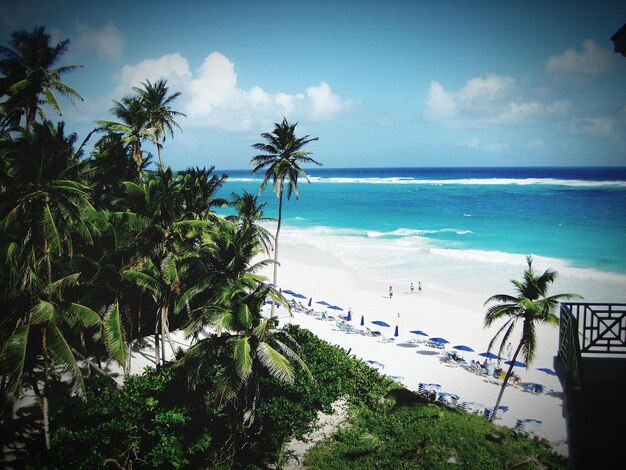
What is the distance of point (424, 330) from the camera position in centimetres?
2558

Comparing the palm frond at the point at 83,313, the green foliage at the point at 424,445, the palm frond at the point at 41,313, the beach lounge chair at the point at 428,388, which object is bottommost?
the beach lounge chair at the point at 428,388

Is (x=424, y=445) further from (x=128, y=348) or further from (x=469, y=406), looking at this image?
(x=128, y=348)

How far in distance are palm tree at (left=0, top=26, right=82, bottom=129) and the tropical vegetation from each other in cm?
4

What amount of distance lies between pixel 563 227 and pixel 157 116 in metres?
61.9

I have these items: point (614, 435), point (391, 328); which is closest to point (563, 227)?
point (391, 328)

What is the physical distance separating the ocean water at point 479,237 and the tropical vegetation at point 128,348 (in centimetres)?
2355

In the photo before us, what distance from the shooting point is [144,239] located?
1425cm

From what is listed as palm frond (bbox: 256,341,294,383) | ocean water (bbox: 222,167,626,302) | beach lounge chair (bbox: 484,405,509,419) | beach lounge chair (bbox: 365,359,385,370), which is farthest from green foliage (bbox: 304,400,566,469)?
ocean water (bbox: 222,167,626,302)

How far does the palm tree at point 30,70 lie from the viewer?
14000mm

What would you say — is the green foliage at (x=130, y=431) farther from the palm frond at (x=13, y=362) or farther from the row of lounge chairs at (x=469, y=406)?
the row of lounge chairs at (x=469, y=406)

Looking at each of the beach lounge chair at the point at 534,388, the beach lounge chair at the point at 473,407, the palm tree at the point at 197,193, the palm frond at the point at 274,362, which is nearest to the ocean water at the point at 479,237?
the beach lounge chair at the point at 534,388

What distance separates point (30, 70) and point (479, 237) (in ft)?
179

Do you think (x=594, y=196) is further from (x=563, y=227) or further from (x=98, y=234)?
(x=98, y=234)

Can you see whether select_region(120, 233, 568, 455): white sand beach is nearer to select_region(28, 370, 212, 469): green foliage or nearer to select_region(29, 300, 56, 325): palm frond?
select_region(28, 370, 212, 469): green foliage
